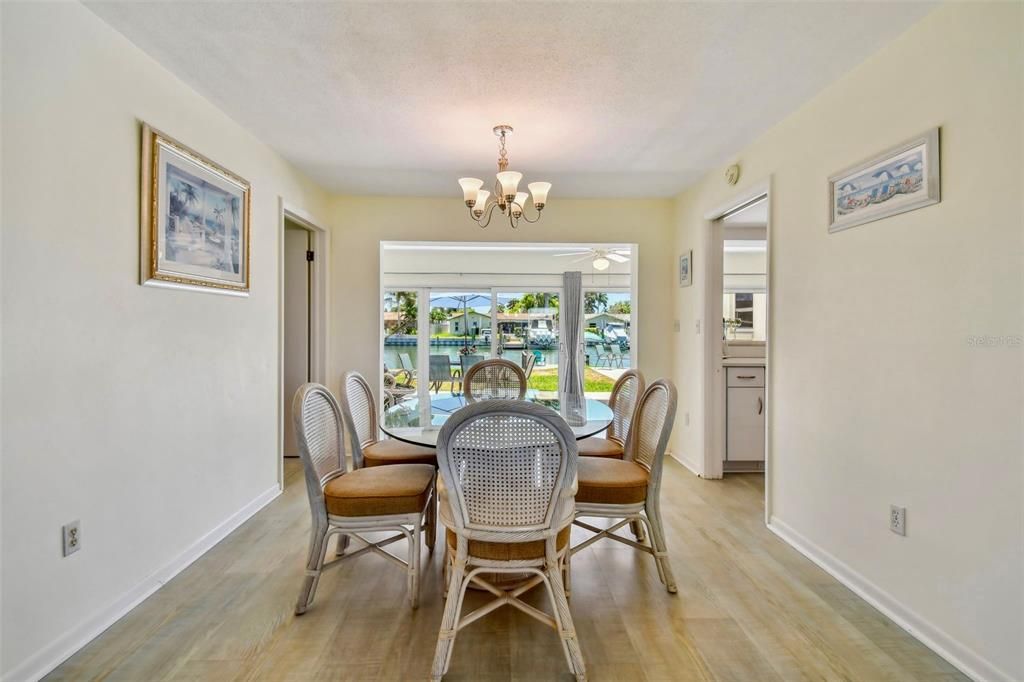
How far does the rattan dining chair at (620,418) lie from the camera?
2.52m

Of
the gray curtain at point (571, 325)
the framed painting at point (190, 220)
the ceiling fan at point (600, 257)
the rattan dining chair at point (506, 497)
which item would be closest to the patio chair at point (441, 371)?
the gray curtain at point (571, 325)

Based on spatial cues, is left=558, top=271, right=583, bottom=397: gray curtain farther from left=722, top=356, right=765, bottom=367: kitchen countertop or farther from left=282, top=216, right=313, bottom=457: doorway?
left=282, top=216, right=313, bottom=457: doorway

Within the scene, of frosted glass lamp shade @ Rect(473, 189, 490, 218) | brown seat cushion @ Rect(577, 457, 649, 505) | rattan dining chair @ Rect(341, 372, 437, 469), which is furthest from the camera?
frosted glass lamp shade @ Rect(473, 189, 490, 218)

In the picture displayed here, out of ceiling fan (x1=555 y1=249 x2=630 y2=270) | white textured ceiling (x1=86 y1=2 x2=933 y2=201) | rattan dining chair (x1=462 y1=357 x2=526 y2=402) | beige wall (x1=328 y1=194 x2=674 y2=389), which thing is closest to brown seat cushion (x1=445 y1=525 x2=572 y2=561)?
rattan dining chair (x1=462 y1=357 x2=526 y2=402)

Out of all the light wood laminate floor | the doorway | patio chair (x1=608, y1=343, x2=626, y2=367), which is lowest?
the light wood laminate floor

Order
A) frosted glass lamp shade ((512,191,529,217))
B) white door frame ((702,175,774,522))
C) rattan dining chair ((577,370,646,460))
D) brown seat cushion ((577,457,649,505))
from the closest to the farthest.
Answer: brown seat cushion ((577,457,649,505)) < rattan dining chair ((577,370,646,460)) < frosted glass lamp shade ((512,191,529,217)) < white door frame ((702,175,774,522))

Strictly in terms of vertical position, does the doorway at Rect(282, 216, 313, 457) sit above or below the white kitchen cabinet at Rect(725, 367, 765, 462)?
above

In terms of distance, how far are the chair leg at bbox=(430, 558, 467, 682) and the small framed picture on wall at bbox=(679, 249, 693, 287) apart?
310 centimetres

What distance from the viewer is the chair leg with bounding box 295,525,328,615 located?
1.86m

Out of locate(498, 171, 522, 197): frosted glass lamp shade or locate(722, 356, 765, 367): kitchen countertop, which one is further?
locate(722, 356, 765, 367): kitchen countertop

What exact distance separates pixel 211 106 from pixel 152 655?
8.26 ft

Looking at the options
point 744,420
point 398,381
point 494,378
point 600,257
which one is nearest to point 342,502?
point 494,378

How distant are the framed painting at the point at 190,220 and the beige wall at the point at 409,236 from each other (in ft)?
4.53

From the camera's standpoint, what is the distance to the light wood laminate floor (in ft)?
5.14
